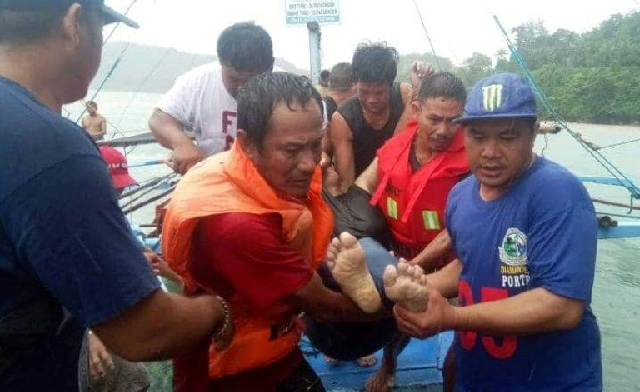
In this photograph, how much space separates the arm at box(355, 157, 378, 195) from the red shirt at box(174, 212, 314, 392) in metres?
1.55

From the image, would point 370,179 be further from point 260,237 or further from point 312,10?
point 312,10

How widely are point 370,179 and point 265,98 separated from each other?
162cm

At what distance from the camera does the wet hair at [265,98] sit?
1857 millimetres

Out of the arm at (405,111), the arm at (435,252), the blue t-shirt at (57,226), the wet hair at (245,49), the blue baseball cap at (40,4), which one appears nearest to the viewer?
the blue t-shirt at (57,226)

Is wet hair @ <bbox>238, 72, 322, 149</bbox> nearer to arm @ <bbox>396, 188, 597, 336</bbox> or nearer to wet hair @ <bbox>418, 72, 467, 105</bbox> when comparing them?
arm @ <bbox>396, 188, 597, 336</bbox>

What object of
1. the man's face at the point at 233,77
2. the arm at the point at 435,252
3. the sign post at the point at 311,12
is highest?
the sign post at the point at 311,12

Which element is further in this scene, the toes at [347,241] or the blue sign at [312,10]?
the blue sign at [312,10]

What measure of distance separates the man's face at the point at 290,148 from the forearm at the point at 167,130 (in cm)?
139

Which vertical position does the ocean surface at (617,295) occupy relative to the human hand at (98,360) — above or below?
below

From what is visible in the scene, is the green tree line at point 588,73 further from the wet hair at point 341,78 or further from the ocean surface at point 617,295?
the wet hair at point 341,78

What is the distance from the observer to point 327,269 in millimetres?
2289

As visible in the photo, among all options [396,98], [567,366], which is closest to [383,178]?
[396,98]

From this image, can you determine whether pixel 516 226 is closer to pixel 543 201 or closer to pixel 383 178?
pixel 543 201

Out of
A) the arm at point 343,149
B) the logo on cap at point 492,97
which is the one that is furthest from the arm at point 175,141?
the logo on cap at point 492,97
